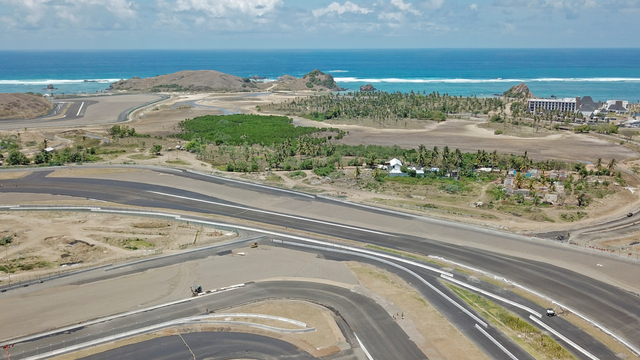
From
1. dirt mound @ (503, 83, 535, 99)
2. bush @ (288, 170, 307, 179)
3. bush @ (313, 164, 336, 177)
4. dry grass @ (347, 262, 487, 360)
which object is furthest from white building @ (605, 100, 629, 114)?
dry grass @ (347, 262, 487, 360)

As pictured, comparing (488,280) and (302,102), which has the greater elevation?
(302,102)

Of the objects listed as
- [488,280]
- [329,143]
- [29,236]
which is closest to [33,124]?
[329,143]

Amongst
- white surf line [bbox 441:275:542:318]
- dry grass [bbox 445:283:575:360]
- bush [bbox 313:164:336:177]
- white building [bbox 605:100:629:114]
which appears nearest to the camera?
dry grass [bbox 445:283:575:360]

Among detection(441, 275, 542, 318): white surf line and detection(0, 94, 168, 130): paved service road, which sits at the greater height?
detection(0, 94, 168, 130): paved service road

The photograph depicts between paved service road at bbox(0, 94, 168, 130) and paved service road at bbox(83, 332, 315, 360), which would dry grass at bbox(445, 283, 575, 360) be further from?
paved service road at bbox(0, 94, 168, 130)

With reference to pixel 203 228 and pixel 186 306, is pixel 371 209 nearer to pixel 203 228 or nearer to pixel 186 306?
pixel 203 228

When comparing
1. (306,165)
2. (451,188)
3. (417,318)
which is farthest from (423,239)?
(306,165)

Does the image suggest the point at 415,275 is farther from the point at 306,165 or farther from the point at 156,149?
the point at 156,149
